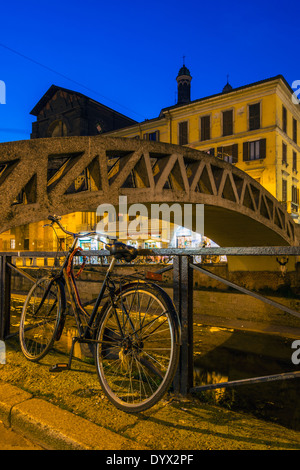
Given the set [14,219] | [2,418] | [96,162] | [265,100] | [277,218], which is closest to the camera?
[2,418]

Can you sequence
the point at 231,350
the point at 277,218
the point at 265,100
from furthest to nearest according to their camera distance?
1. the point at 265,100
2. the point at 277,218
3. the point at 231,350

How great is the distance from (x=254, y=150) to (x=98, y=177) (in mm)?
23865

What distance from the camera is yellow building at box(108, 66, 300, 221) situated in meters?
27.1

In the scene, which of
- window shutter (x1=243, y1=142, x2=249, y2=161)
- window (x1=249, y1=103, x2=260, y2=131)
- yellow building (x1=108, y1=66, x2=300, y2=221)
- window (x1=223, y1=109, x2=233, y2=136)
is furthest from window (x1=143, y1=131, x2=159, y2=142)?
window (x1=249, y1=103, x2=260, y2=131)

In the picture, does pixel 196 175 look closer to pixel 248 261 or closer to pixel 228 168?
pixel 228 168

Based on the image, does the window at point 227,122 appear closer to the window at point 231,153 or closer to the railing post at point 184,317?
the window at point 231,153

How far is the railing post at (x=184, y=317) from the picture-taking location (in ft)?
9.27

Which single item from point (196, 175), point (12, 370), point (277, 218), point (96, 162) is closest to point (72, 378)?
point (12, 370)

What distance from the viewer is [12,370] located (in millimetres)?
3553

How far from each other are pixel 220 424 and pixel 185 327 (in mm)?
746

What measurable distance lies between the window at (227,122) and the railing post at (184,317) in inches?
1117

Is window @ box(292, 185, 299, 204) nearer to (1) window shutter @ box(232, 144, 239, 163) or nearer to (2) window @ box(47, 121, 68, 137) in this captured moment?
(1) window shutter @ box(232, 144, 239, 163)

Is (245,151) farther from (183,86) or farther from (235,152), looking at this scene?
(183,86)

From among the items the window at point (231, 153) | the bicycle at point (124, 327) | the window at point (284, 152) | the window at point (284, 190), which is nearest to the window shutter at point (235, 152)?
the window at point (231, 153)
